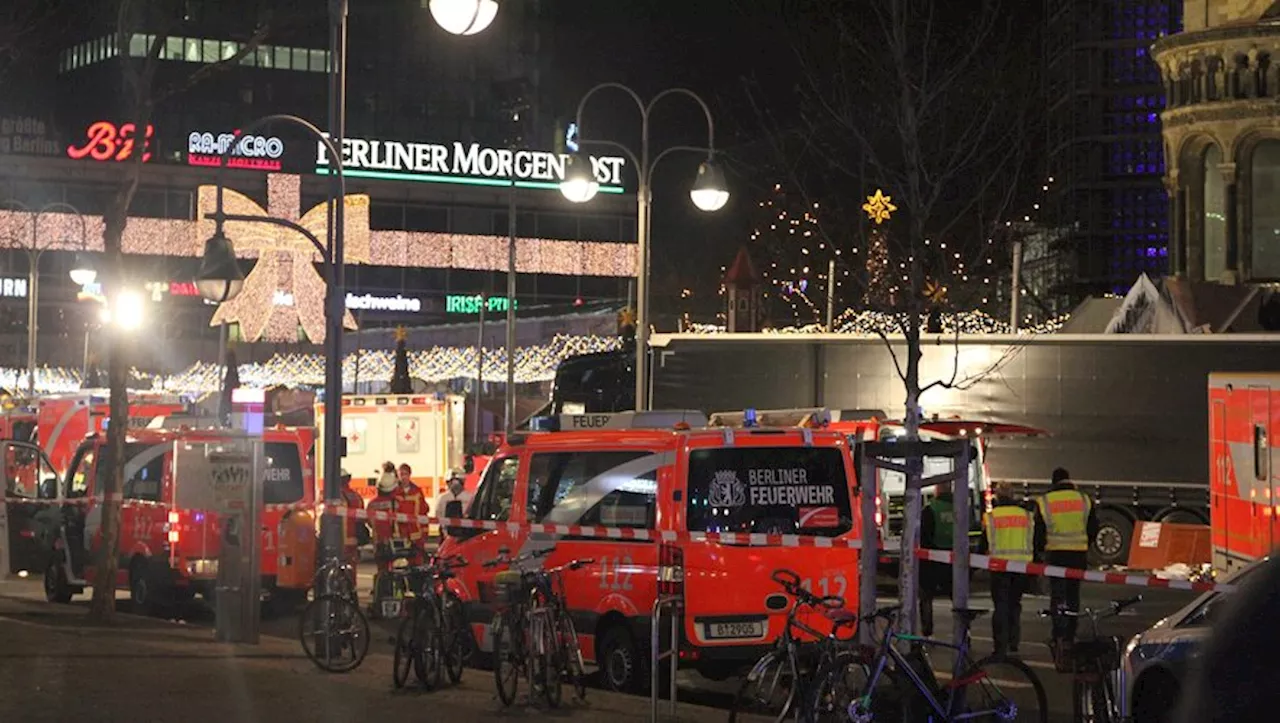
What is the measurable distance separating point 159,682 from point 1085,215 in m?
98.0

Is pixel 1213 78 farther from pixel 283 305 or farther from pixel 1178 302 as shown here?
pixel 283 305

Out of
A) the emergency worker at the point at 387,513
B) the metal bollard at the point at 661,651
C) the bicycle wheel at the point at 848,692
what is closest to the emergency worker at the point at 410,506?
the emergency worker at the point at 387,513

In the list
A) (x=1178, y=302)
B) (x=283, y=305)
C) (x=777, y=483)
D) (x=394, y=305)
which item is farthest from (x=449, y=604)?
(x=394, y=305)

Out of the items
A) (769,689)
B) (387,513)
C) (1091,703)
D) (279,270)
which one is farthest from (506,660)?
(279,270)

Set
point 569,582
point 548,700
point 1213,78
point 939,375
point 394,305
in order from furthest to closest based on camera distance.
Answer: point 394,305 → point 1213,78 → point 939,375 → point 569,582 → point 548,700

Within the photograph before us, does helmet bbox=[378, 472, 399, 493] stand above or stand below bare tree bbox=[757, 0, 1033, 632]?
below

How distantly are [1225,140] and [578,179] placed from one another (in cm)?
2601

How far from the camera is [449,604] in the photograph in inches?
556

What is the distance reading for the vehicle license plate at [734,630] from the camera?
1407 cm

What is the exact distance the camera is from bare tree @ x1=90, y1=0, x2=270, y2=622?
18.3 meters

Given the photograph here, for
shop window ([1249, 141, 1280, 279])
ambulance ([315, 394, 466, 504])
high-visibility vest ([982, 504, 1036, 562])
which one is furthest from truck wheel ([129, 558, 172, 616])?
shop window ([1249, 141, 1280, 279])

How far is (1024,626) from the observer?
69.8 ft

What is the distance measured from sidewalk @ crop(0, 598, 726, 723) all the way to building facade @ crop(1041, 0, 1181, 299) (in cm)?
9177

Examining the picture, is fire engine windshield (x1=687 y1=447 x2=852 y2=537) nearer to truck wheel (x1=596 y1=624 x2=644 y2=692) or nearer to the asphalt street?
truck wheel (x1=596 y1=624 x2=644 y2=692)
